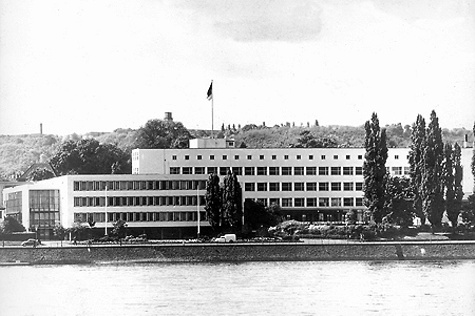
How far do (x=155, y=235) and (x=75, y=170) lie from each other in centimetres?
3225

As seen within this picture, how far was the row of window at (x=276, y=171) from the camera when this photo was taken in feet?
425

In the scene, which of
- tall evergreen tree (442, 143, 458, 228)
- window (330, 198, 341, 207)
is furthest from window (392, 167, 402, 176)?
tall evergreen tree (442, 143, 458, 228)

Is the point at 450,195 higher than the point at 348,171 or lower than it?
lower

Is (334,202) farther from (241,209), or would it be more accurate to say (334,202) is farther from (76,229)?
(76,229)

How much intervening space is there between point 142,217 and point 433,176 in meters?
28.2

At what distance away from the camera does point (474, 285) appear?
8012 cm

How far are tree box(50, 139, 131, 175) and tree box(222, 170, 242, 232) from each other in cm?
2849

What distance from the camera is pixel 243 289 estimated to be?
78.4 m

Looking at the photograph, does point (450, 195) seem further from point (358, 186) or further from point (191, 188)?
point (191, 188)

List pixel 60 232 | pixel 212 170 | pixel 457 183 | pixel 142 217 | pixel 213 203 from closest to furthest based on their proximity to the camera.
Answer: pixel 60 232 → pixel 213 203 → pixel 457 183 → pixel 142 217 → pixel 212 170

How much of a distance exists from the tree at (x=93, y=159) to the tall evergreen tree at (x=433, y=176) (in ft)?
142

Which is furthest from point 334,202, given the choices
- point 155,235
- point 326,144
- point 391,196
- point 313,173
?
point 326,144

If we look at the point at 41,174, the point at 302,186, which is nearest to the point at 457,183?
the point at 302,186

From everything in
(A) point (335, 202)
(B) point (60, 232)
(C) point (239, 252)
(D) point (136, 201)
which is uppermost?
(D) point (136, 201)
